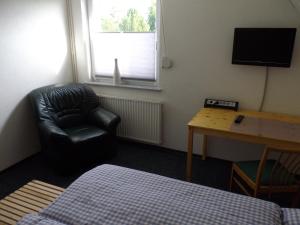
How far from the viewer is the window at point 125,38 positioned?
319 centimetres

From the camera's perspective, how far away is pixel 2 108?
2.74 meters

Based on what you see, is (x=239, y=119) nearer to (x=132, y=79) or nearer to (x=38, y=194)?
(x=132, y=79)

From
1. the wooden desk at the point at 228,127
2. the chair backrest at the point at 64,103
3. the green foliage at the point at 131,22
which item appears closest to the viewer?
the wooden desk at the point at 228,127

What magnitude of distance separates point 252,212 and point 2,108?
262cm

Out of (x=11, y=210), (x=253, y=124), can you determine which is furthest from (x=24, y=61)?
(x=253, y=124)

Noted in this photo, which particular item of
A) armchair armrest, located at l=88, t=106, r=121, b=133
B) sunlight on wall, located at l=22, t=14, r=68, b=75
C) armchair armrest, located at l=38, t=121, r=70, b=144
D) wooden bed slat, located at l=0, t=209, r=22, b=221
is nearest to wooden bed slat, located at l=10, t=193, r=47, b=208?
wooden bed slat, located at l=0, t=209, r=22, b=221

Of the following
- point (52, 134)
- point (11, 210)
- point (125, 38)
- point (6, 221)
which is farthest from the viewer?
point (125, 38)

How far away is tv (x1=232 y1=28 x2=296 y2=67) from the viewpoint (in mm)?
2402

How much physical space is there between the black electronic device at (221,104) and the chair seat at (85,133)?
1218 mm

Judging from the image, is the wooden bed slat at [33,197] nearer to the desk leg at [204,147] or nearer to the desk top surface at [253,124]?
the desk top surface at [253,124]

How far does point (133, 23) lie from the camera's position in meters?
3.28

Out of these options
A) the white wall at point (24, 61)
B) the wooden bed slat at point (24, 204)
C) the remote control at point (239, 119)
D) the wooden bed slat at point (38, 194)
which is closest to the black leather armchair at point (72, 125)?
the white wall at point (24, 61)

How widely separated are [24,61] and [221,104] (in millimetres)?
2280

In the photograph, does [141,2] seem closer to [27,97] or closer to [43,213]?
[27,97]
